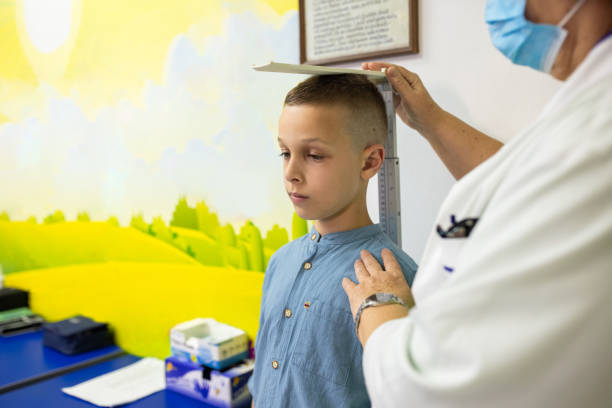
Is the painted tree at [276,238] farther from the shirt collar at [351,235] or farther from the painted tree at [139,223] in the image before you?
the painted tree at [139,223]

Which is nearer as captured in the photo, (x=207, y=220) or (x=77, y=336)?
(x=207, y=220)

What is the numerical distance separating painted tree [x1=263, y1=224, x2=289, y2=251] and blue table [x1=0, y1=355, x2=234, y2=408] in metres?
0.66

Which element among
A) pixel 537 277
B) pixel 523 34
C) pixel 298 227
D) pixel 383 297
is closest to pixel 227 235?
pixel 298 227

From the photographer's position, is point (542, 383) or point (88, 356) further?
point (88, 356)

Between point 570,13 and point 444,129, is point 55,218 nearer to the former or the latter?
point 444,129

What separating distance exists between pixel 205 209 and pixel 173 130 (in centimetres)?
42

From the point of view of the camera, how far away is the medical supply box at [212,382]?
180cm

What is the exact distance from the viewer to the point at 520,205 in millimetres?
562

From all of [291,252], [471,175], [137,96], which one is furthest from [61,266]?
[471,175]

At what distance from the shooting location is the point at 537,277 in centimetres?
53

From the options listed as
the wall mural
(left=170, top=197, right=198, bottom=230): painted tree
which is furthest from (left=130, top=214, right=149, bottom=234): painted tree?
(left=170, top=197, right=198, bottom=230): painted tree

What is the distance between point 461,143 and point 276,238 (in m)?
0.89

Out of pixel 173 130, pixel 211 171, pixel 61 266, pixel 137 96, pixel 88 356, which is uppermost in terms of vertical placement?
pixel 137 96

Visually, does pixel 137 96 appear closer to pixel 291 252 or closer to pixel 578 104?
pixel 291 252
